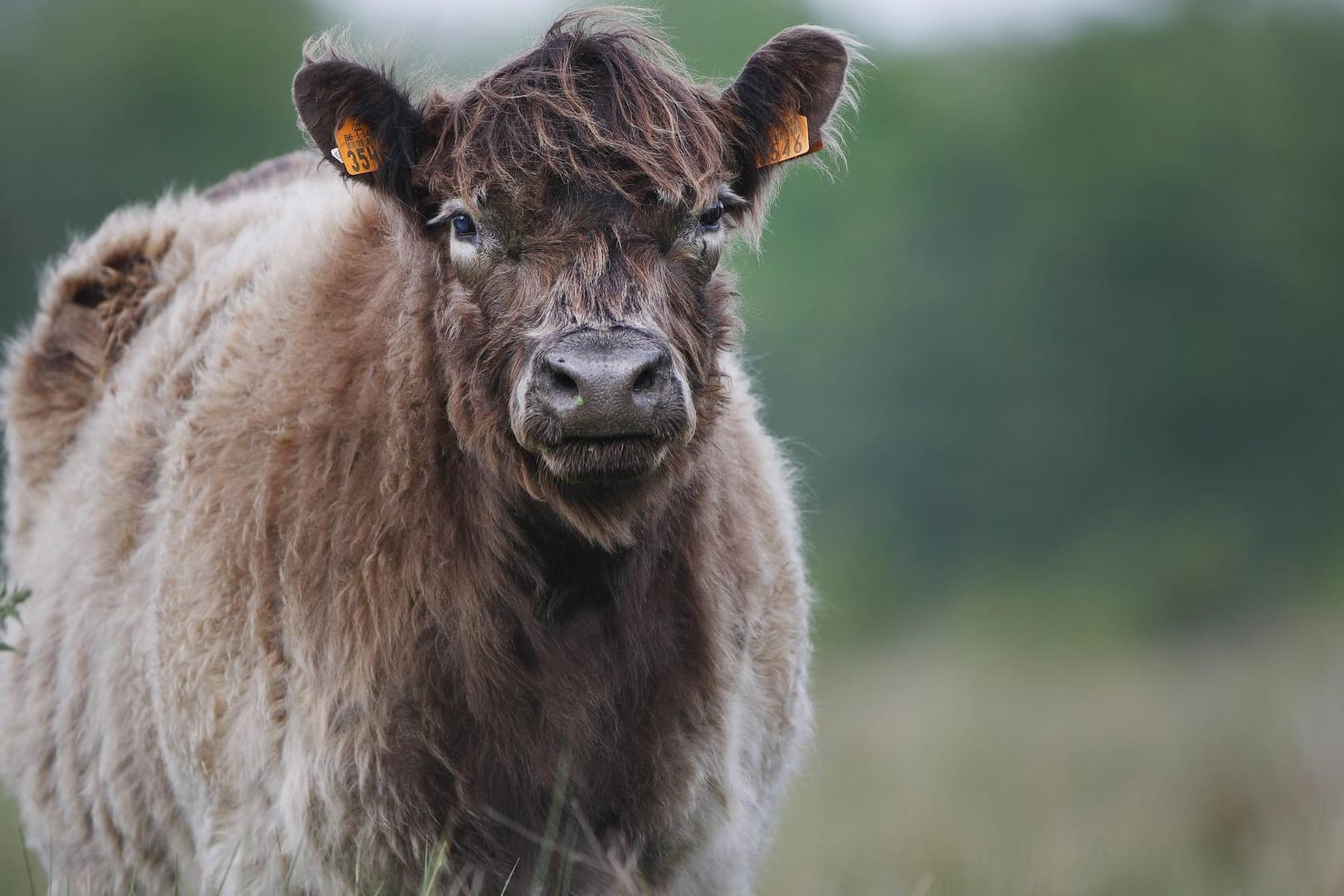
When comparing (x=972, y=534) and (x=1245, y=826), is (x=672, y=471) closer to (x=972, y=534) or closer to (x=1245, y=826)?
(x=1245, y=826)

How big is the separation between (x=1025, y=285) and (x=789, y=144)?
2490 cm

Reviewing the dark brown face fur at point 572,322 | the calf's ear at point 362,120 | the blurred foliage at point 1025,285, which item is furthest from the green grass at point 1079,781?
the blurred foliage at point 1025,285

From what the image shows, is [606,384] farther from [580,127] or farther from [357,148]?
[357,148]

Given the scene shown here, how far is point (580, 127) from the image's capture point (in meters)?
4.04

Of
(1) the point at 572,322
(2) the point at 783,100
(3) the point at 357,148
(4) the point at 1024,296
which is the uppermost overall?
(4) the point at 1024,296

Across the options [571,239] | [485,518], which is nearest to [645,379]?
[571,239]

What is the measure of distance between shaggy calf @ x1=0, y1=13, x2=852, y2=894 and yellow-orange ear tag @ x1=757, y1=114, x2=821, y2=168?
10mm

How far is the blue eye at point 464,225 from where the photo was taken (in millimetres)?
4105

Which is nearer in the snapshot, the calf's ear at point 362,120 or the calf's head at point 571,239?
the calf's head at point 571,239

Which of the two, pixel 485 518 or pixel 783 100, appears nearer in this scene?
pixel 485 518

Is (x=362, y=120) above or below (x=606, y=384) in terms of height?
above

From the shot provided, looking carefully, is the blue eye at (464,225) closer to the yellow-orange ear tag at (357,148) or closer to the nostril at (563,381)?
the yellow-orange ear tag at (357,148)

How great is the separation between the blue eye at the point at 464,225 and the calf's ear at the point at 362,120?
0.22 meters

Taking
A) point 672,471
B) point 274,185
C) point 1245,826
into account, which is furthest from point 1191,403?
point 672,471
